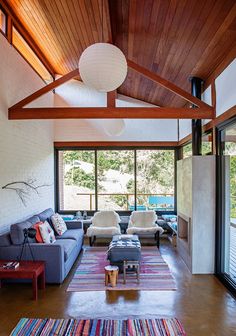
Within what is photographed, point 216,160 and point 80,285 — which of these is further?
point 216,160

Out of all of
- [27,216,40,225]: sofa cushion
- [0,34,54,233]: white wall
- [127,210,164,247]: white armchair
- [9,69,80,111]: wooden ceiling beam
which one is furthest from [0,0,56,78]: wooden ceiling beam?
[127,210,164,247]: white armchair

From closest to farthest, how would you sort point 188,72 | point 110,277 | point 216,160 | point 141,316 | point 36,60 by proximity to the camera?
point 141,316 < point 110,277 < point 216,160 < point 188,72 < point 36,60

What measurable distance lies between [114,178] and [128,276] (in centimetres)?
356

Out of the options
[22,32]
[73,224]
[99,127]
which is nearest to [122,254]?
[73,224]

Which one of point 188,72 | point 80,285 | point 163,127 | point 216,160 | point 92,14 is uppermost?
point 92,14

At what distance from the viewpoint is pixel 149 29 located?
152 inches

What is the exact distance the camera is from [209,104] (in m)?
4.69

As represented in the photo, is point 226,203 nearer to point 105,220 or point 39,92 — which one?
point 105,220

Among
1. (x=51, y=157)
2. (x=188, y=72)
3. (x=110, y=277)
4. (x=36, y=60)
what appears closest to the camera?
(x=110, y=277)

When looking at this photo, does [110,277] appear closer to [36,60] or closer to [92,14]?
[92,14]

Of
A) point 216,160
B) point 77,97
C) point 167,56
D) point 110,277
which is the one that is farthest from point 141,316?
point 77,97

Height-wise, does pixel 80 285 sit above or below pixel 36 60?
below

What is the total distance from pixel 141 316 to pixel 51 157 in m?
4.95

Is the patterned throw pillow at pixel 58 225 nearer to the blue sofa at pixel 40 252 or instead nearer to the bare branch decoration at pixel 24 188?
the bare branch decoration at pixel 24 188
